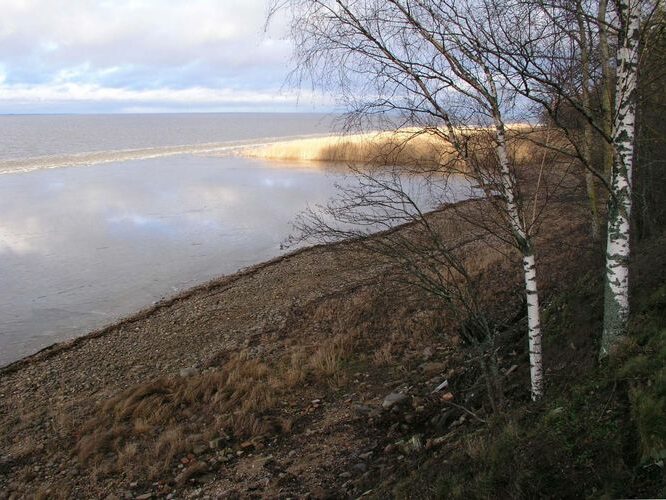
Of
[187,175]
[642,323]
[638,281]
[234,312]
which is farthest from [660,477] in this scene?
[187,175]

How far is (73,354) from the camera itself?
12.8m

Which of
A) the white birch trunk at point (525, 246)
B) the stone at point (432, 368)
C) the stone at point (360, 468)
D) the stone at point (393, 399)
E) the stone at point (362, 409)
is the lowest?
the stone at point (362, 409)

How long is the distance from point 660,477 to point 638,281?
362 centimetres

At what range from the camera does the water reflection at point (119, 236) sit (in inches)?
639

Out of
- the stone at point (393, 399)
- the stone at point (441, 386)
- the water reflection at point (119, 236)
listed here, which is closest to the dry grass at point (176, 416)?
the stone at point (393, 399)

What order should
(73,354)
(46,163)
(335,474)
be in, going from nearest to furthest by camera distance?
(335,474) < (73,354) < (46,163)

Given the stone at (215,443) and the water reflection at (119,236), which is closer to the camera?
the stone at (215,443)

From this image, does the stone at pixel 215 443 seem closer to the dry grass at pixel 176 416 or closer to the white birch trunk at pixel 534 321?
the dry grass at pixel 176 416

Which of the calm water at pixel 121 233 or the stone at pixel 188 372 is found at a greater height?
the calm water at pixel 121 233

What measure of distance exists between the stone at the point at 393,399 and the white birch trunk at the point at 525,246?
2632mm

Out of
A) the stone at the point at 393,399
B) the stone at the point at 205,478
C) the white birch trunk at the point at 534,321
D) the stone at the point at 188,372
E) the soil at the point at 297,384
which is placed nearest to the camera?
the white birch trunk at the point at 534,321

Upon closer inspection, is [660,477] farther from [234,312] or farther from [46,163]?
[46,163]

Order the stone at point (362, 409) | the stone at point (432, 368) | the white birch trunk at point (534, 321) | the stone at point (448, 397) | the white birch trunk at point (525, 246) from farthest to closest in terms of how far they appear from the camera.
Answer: the stone at point (432, 368)
the stone at point (362, 409)
the stone at point (448, 397)
the white birch trunk at point (534, 321)
the white birch trunk at point (525, 246)

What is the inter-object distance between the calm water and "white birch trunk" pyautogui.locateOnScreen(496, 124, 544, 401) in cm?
191
